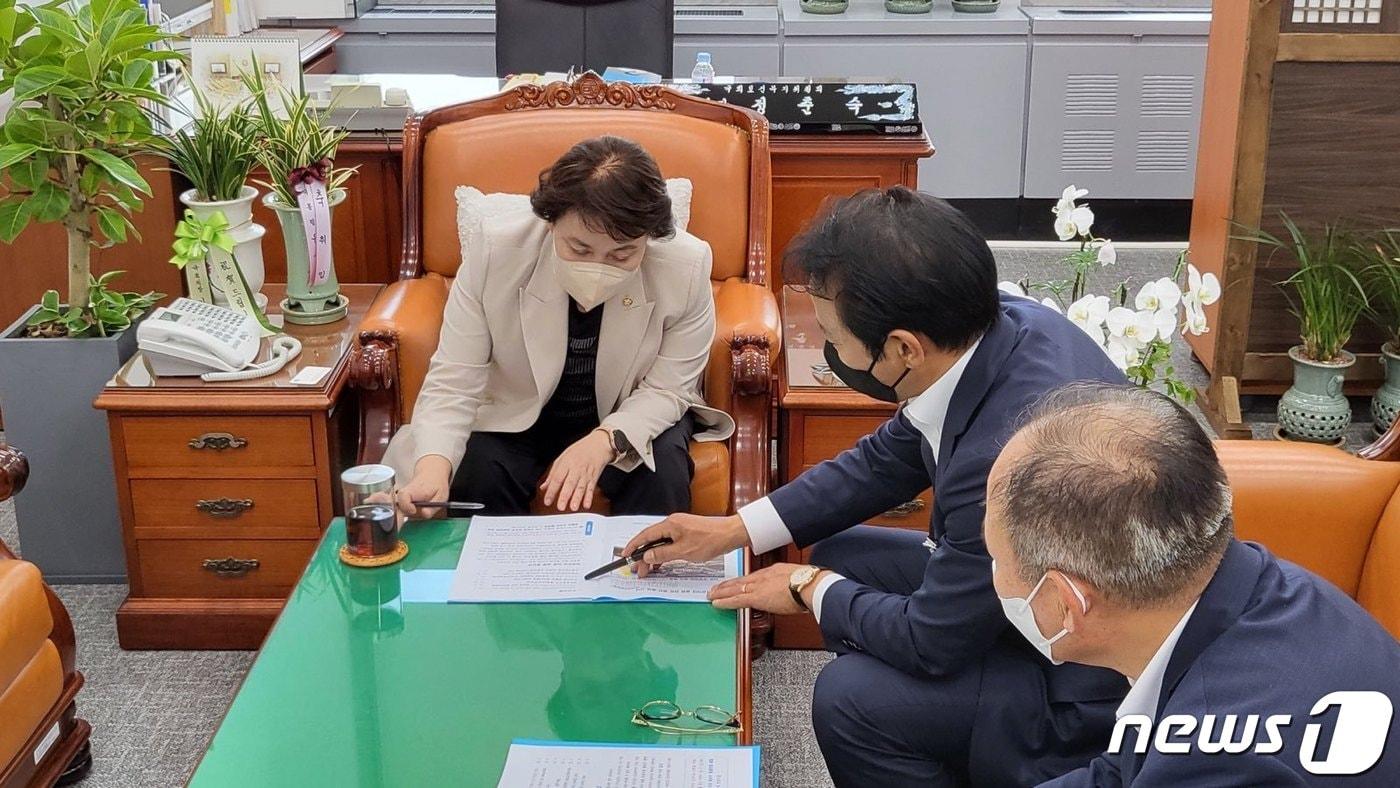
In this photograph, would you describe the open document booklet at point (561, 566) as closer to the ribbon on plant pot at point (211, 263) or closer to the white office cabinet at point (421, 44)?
the ribbon on plant pot at point (211, 263)

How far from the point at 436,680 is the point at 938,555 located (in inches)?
25.4

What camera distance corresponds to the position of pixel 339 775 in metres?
1.57

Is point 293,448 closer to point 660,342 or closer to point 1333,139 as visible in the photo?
point 660,342

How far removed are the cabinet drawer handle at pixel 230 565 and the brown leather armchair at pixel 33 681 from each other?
0.36 m

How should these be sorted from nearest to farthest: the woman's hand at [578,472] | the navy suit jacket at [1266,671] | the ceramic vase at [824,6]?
the navy suit jacket at [1266,671] → the woman's hand at [578,472] → the ceramic vase at [824,6]

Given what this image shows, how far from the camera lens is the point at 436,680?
175 cm

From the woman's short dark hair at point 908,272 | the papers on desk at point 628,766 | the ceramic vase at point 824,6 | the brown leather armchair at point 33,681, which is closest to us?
the papers on desk at point 628,766

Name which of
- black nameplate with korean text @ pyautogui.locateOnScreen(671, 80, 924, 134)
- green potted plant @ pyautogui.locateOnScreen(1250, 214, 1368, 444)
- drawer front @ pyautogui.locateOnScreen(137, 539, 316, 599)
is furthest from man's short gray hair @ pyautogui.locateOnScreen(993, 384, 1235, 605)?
green potted plant @ pyautogui.locateOnScreen(1250, 214, 1368, 444)

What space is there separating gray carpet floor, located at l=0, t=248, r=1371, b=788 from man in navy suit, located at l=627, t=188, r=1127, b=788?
1.62 ft

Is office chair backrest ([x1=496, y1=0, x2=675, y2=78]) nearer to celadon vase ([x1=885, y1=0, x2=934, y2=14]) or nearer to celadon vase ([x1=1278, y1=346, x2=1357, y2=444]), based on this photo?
celadon vase ([x1=885, y1=0, x2=934, y2=14])

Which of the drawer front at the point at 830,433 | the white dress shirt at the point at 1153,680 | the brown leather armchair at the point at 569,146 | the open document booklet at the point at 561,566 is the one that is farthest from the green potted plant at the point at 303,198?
the white dress shirt at the point at 1153,680

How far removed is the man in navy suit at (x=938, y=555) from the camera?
1621mm

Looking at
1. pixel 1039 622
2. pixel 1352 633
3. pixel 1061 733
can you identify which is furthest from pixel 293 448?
pixel 1352 633

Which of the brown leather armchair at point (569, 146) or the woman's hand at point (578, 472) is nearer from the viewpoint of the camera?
the woman's hand at point (578, 472)
